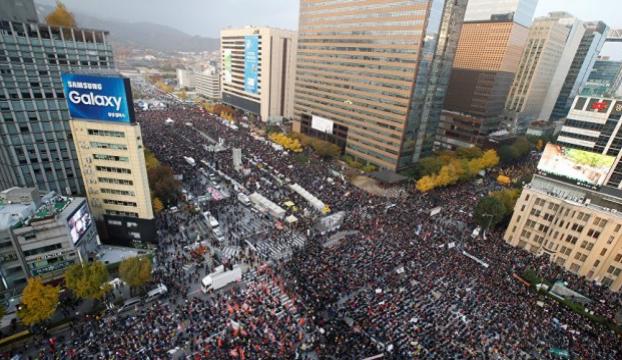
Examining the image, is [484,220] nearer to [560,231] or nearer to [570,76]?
[560,231]

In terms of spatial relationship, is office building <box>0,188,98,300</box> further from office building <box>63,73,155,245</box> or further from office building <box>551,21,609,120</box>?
office building <box>551,21,609,120</box>

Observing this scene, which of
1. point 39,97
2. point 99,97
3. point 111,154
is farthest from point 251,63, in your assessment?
point 111,154

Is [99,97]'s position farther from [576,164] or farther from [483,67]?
[483,67]

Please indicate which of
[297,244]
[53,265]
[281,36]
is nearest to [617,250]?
[297,244]

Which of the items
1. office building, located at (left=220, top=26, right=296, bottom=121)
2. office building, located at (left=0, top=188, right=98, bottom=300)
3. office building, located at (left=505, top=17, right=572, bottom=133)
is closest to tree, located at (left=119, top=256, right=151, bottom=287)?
office building, located at (left=0, top=188, right=98, bottom=300)

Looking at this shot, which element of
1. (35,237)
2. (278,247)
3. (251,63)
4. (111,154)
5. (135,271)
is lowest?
(278,247)

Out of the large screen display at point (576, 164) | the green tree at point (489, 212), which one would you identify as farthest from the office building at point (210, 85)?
the large screen display at point (576, 164)
